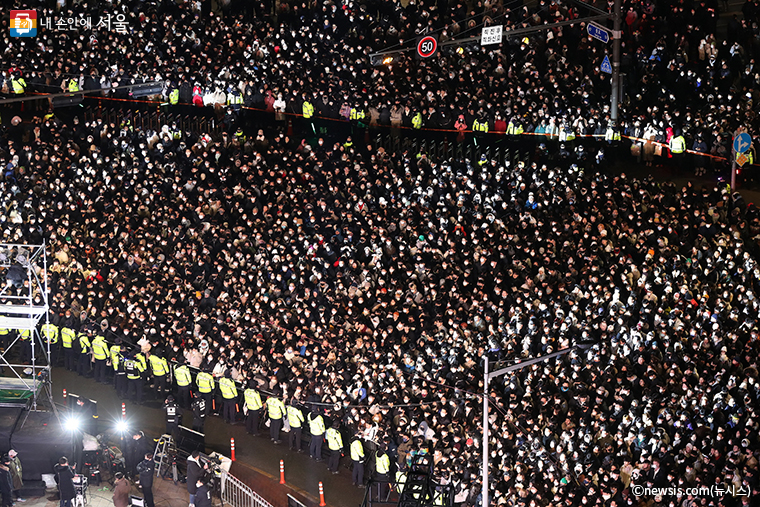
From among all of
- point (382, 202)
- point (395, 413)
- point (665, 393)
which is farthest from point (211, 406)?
point (665, 393)

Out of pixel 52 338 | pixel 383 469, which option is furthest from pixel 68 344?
pixel 383 469

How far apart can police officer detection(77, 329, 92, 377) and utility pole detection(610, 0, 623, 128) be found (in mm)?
18437

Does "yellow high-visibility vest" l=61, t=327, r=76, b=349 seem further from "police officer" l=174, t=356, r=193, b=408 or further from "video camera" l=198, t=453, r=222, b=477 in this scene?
"video camera" l=198, t=453, r=222, b=477

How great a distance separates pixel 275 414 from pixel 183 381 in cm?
295

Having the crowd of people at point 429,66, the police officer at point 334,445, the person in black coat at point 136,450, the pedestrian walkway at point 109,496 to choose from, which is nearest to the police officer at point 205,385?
the person in black coat at point 136,450

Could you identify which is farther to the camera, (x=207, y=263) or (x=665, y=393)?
(x=207, y=263)

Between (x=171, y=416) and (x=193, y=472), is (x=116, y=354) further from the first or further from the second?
(x=193, y=472)

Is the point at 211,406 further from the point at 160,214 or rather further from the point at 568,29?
the point at 568,29

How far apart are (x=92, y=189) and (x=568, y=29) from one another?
17.8 metres

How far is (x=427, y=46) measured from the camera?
3791 centimetres

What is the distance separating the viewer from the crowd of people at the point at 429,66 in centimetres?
3541

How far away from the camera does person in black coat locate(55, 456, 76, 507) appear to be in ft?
85.1

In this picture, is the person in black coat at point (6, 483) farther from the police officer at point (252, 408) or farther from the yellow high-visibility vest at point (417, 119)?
the yellow high-visibility vest at point (417, 119)

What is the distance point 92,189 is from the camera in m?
36.0
